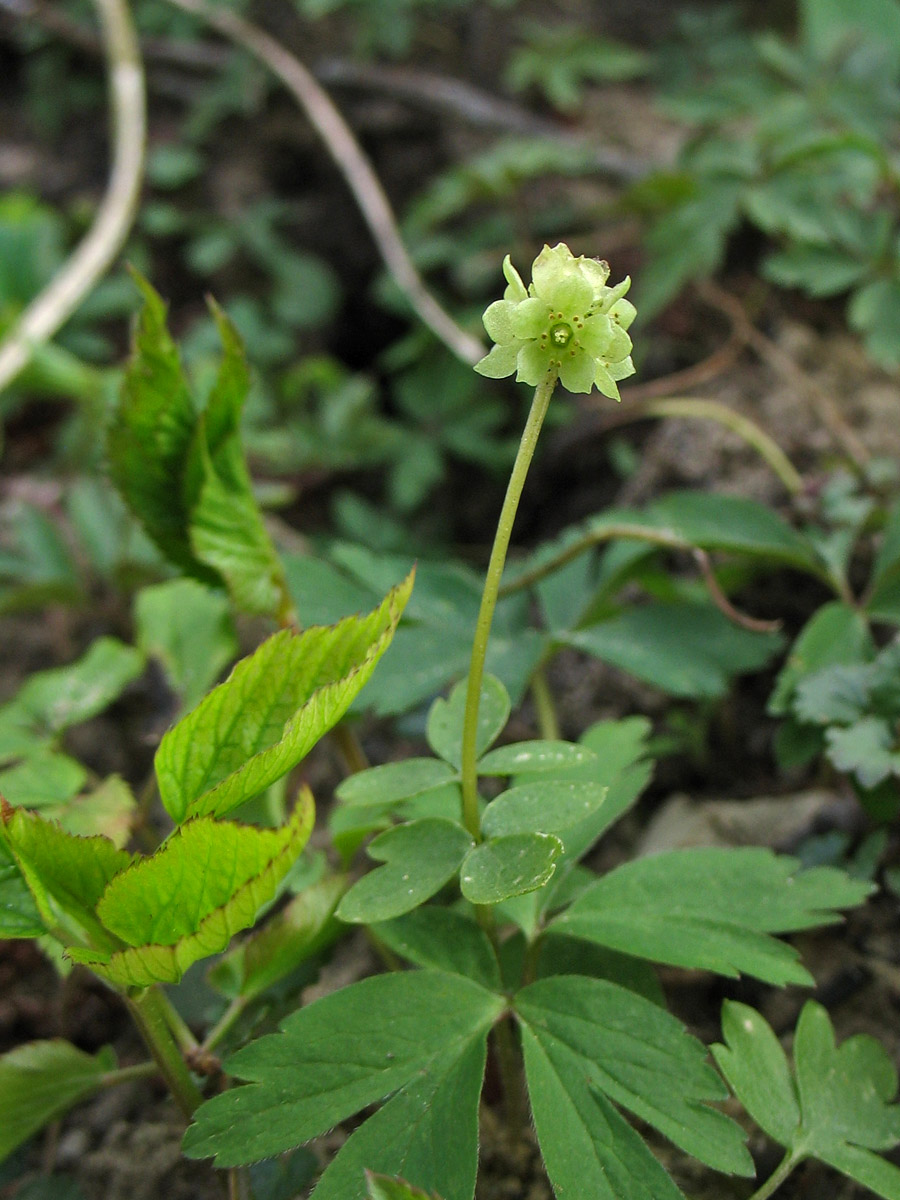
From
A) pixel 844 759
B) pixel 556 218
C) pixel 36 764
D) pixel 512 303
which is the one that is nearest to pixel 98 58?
pixel 556 218

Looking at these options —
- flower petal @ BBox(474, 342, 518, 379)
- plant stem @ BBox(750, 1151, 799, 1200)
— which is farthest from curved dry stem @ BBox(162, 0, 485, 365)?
plant stem @ BBox(750, 1151, 799, 1200)

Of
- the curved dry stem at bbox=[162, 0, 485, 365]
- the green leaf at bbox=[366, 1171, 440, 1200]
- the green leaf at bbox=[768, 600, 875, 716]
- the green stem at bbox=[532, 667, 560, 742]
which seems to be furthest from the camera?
the curved dry stem at bbox=[162, 0, 485, 365]

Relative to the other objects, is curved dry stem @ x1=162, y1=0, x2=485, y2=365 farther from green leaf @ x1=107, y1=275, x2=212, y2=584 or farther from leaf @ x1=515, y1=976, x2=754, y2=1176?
leaf @ x1=515, y1=976, x2=754, y2=1176

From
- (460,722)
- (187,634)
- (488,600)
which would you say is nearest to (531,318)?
(488,600)

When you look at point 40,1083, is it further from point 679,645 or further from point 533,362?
point 679,645

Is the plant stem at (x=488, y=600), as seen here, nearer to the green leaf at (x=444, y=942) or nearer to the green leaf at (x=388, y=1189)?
the green leaf at (x=444, y=942)

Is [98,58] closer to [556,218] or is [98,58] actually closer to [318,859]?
[556,218]

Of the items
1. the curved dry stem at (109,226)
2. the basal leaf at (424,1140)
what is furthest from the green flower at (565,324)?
the curved dry stem at (109,226)
